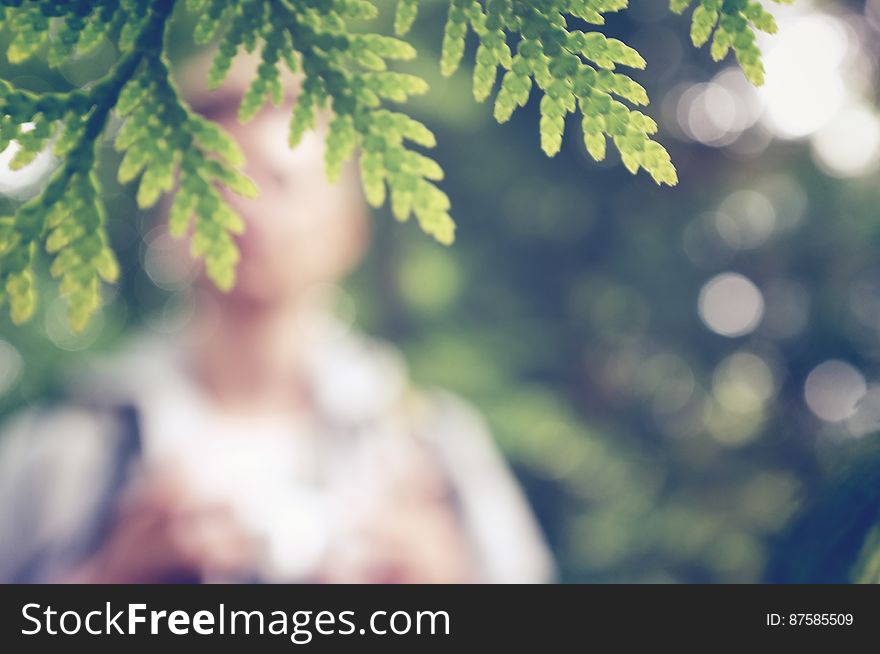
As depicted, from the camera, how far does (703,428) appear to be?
5438 mm

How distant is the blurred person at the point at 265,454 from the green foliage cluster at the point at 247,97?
163 cm

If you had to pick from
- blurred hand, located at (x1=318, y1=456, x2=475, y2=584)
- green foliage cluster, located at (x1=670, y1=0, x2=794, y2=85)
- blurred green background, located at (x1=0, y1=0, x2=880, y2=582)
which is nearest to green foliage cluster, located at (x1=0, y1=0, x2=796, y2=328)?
green foliage cluster, located at (x1=670, y1=0, x2=794, y2=85)

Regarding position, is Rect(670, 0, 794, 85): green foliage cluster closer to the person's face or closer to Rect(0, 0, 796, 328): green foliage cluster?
Rect(0, 0, 796, 328): green foliage cluster

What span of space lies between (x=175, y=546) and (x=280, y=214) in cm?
152

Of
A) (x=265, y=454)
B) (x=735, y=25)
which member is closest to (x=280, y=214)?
(x=265, y=454)

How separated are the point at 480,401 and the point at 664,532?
1.71 metres

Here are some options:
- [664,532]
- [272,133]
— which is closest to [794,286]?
[664,532]

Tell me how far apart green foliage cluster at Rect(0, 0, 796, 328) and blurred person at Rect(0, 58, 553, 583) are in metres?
1.63

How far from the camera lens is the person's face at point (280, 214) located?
10.1 feet

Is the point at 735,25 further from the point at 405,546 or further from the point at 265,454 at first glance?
the point at 265,454

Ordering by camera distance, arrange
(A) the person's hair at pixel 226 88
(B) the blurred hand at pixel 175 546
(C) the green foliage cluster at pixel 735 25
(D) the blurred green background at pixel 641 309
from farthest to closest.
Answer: (D) the blurred green background at pixel 641 309
(A) the person's hair at pixel 226 88
(B) the blurred hand at pixel 175 546
(C) the green foliage cluster at pixel 735 25

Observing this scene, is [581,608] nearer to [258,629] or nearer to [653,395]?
[258,629]

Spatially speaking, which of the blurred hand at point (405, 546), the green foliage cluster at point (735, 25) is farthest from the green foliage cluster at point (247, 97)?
the blurred hand at point (405, 546)

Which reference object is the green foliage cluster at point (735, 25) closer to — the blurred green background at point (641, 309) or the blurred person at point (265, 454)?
the blurred person at point (265, 454)
